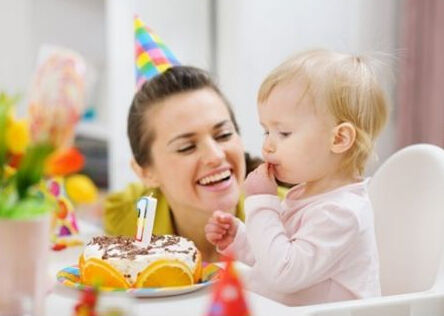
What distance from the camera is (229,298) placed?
0.73m

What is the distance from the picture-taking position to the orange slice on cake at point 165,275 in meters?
1.04

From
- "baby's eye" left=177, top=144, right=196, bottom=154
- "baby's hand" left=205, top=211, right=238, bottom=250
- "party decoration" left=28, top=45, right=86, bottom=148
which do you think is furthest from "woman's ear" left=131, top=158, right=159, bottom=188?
"baby's hand" left=205, top=211, right=238, bottom=250

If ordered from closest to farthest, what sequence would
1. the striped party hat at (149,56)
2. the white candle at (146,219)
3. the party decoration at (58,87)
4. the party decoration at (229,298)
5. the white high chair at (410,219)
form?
1. the party decoration at (229,298)
2. the white candle at (146,219)
3. the white high chair at (410,219)
4. the striped party hat at (149,56)
5. the party decoration at (58,87)

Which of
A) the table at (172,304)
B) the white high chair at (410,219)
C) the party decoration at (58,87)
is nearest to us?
the table at (172,304)

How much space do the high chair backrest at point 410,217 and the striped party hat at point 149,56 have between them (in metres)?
0.42

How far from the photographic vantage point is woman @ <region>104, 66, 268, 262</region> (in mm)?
1388

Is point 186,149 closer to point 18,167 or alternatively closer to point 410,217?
point 410,217

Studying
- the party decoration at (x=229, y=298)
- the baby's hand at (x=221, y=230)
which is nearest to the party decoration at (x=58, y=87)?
the baby's hand at (x=221, y=230)

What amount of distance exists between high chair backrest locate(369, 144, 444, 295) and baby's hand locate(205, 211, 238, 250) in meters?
0.23

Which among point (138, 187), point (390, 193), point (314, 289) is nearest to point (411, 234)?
point (390, 193)

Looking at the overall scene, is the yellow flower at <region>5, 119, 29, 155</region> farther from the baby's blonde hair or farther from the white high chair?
the white high chair

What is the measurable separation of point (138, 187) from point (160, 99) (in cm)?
39

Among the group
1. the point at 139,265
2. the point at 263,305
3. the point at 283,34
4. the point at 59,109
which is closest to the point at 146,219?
the point at 139,265

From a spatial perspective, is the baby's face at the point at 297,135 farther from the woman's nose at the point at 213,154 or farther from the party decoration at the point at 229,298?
the party decoration at the point at 229,298
